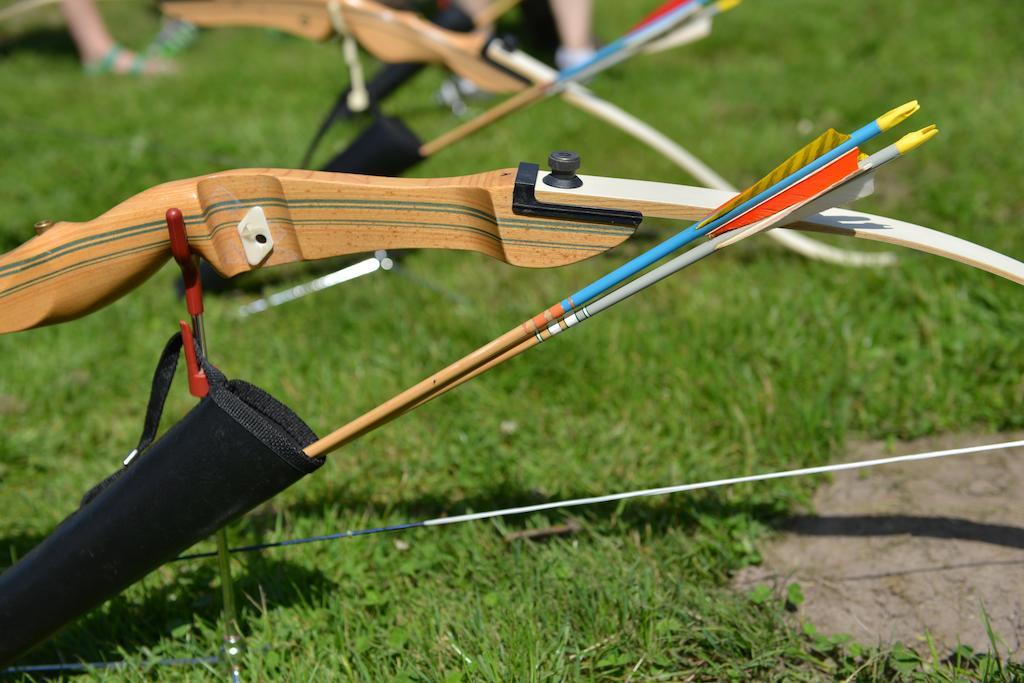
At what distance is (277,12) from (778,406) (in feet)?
5.37

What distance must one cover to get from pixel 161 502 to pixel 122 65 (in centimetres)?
396

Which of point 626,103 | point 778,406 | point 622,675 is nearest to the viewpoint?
point 622,675

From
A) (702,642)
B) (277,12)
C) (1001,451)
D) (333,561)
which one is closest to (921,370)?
(1001,451)

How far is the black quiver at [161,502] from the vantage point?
1155mm

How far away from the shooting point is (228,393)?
1.17m

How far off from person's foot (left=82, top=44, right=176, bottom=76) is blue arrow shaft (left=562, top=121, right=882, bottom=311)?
13.3 ft

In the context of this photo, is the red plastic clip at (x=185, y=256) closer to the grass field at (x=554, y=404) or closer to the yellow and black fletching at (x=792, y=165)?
the grass field at (x=554, y=404)

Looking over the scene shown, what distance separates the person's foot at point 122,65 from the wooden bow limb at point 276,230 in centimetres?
370

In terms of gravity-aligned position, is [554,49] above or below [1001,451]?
above

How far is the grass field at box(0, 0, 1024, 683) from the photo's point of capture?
143 cm

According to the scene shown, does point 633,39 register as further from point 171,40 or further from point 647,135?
point 171,40

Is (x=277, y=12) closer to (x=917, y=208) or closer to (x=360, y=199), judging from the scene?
(x=360, y=199)

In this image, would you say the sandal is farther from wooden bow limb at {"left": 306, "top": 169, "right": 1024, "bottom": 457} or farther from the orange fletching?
the orange fletching

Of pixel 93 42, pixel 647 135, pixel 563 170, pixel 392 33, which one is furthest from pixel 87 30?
pixel 563 170
